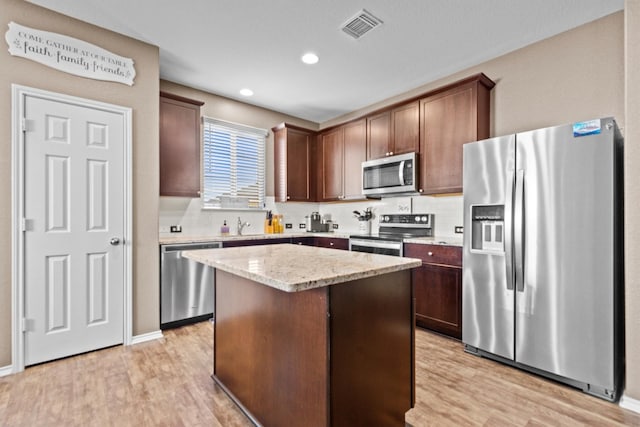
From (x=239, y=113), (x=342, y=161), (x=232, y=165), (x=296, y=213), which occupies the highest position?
(x=239, y=113)

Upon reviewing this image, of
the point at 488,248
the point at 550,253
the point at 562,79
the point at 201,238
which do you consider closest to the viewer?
the point at 550,253

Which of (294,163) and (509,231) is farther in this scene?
(294,163)

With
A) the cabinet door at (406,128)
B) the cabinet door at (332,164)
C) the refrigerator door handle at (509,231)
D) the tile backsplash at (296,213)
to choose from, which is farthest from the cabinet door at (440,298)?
the cabinet door at (332,164)

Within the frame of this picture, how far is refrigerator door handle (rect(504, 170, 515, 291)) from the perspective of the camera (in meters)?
2.29

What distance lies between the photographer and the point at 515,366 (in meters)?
2.36

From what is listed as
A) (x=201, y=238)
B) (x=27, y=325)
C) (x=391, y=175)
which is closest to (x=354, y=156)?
(x=391, y=175)

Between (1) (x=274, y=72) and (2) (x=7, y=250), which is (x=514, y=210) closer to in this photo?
(1) (x=274, y=72)

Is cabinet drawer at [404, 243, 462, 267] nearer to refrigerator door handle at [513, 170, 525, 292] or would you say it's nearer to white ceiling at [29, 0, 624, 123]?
refrigerator door handle at [513, 170, 525, 292]

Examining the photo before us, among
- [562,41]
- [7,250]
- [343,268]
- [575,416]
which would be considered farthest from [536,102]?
[7,250]

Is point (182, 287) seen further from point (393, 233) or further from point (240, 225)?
point (393, 233)

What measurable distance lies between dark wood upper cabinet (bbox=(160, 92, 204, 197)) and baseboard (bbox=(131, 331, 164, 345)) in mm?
1404

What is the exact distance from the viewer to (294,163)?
4.68 meters

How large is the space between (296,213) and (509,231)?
325 centimetres

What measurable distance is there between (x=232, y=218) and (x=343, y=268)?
10.4 ft
